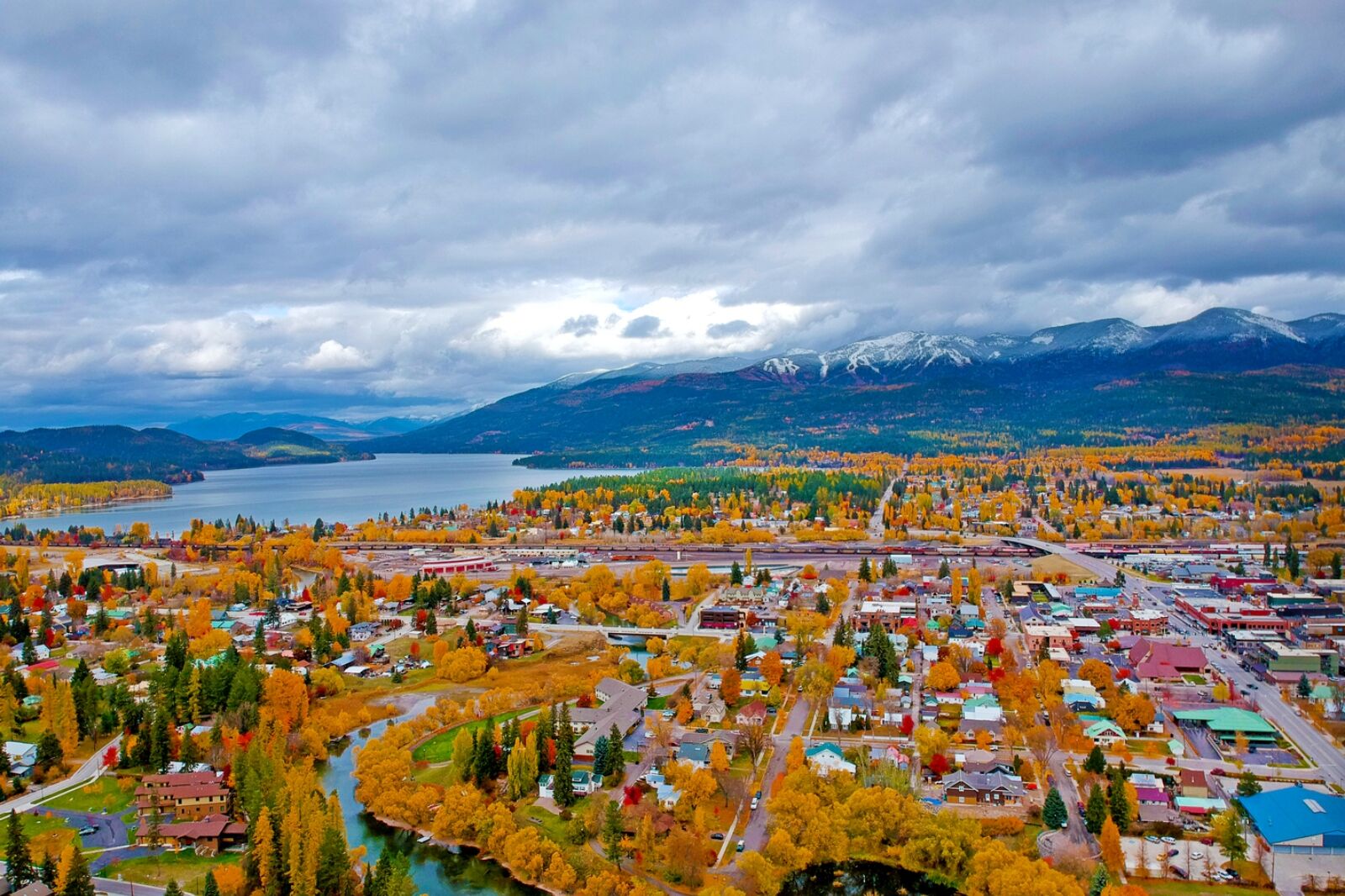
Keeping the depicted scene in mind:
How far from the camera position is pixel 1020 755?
56.9ft

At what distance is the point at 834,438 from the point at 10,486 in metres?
87.8

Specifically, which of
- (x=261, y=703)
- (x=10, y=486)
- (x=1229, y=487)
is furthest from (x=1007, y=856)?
(x=10, y=486)

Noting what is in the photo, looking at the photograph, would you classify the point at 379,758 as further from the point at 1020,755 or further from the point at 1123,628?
the point at 1123,628

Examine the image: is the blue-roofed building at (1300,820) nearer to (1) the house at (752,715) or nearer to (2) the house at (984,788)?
(2) the house at (984,788)

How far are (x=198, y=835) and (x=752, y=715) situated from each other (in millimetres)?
10327

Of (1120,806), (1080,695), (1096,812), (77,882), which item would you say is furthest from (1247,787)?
(77,882)

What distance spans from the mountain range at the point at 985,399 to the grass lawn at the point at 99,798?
9302cm

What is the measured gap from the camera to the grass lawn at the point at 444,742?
723 inches

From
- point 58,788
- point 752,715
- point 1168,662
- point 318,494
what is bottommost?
point 1168,662

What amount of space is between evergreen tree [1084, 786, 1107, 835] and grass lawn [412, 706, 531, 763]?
34.6 feet

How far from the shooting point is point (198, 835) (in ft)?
48.6

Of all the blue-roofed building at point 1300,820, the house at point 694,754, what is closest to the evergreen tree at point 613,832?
the house at point 694,754

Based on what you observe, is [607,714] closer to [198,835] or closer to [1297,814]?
[198,835]

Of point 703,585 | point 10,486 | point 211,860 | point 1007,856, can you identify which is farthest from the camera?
point 10,486
